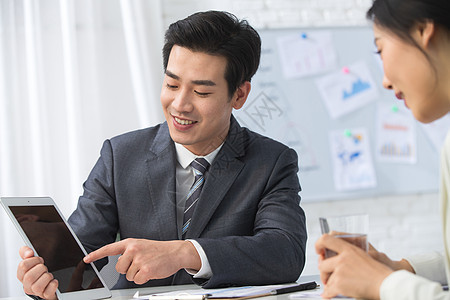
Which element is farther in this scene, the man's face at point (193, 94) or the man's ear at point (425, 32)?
the man's face at point (193, 94)

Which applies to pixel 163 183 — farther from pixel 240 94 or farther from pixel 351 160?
pixel 351 160

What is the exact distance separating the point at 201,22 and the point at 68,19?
133 centimetres

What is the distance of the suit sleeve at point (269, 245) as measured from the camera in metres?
1.42

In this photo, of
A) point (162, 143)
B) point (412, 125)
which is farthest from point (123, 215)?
point (412, 125)

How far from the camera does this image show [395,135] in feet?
11.1

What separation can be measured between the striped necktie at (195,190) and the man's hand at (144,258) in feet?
1.03

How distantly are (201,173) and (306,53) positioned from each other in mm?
1801

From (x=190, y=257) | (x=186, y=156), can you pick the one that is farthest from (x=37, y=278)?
(x=186, y=156)

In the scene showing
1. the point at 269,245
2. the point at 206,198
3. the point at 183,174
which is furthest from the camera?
the point at 183,174

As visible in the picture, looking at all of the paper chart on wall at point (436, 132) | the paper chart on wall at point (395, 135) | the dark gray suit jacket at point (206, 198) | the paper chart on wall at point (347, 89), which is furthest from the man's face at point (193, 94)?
the paper chart on wall at point (436, 132)

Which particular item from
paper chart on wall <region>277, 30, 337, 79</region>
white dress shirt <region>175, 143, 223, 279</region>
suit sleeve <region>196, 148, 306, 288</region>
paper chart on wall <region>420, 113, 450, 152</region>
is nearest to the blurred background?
paper chart on wall <region>277, 30, 337, 79</region>

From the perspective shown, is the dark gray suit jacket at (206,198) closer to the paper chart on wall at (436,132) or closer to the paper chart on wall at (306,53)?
the paper chart on wall at (306,53)

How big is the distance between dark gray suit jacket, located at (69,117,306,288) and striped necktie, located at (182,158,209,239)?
31mm

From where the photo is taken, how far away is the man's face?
65.4 inches
